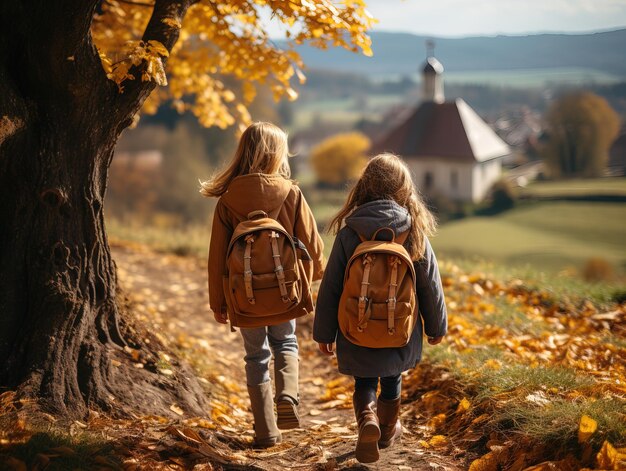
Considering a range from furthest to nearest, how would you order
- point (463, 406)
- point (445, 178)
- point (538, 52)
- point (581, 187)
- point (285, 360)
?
1. point (445, 178)
2. point (538, 52)
3. point (581, 187)
4. point (463, 406)
5. point (285, 360)

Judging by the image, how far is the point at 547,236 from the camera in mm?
22094

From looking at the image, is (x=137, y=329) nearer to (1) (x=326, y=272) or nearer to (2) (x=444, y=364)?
(1) (x=326, y=272)

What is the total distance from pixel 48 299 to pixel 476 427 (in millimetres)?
2465

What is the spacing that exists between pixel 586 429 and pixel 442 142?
40.7m

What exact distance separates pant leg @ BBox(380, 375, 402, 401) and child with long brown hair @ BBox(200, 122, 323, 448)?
0.53 meters

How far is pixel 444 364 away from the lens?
14.9ft

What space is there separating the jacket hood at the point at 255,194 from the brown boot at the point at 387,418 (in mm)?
1190

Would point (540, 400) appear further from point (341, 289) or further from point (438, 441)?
point (341, 289)

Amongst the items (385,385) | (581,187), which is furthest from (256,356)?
(581,187)

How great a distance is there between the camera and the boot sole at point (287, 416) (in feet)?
12.0

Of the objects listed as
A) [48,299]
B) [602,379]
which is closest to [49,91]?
[48,299]

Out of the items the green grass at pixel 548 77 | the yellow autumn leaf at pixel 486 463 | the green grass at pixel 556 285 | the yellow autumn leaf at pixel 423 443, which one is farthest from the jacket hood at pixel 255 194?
the green grass at pixel 548 77

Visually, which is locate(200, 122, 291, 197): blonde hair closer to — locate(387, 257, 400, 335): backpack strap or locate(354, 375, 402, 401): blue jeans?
locate(387, 257, 400, 335): backpack strap

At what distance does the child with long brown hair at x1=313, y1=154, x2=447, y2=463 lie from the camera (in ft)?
10.7
